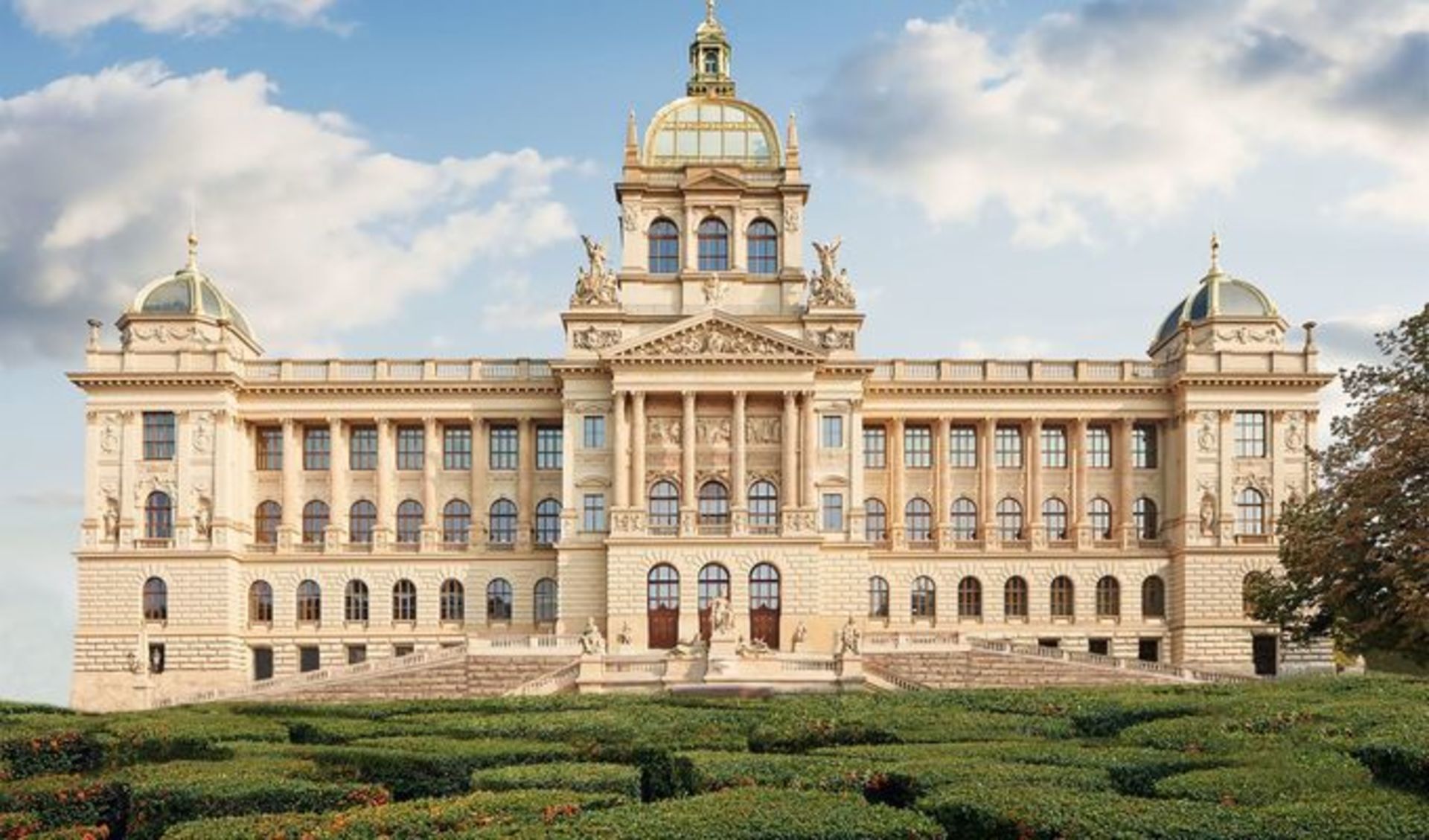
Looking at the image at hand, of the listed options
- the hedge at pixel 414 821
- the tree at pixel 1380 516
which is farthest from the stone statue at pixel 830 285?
the hedge at pixel 414 821

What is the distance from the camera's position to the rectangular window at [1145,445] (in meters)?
79.7

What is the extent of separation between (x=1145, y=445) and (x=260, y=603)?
129ft

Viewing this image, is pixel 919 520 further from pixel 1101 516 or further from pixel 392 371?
pixel 392 371

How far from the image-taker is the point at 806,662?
2368 inches

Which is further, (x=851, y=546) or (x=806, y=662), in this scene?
(x=851, y=546)

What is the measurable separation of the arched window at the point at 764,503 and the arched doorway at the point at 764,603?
8.92ft

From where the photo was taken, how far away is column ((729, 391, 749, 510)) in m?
73.6

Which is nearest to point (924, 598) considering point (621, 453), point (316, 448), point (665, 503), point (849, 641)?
point (665, 503)

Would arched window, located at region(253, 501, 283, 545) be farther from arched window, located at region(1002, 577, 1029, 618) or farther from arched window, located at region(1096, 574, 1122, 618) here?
arched window, located at region(1096, 574, 1122, 618)

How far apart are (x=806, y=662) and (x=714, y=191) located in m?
25.6

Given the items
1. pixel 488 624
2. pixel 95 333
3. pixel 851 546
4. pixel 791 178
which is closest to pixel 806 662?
pixel 851 546

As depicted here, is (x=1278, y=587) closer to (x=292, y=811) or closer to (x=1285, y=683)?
(x=1285, y=683)

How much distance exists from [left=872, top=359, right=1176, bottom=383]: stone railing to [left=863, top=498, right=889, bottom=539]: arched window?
568 centimetres

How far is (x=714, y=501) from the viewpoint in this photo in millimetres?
75312
